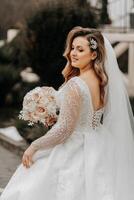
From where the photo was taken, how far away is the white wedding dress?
4914mm

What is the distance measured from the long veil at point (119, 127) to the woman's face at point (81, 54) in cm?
18

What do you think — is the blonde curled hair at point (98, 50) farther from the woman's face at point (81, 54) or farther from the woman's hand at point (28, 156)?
the woman's hand at point (28, 156)

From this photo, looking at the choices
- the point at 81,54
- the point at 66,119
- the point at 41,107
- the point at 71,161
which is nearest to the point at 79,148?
the point at 71,161

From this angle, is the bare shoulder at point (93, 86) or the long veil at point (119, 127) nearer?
the bare shoulder at point (93, 86)

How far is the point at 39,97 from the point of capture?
5113 mm

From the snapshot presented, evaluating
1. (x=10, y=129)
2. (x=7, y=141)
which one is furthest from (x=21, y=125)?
(x=10, y=129)

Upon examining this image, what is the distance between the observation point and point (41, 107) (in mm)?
5090

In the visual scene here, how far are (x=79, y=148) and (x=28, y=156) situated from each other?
1.26 ft

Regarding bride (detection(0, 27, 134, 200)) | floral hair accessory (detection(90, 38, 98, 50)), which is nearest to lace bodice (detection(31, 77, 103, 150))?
bride (detection(0, 27, 134, 200))

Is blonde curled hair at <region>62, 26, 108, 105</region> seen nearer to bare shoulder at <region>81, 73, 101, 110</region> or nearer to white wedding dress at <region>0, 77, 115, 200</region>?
bare shoulder at <region>81, 73, 101, 110</region>

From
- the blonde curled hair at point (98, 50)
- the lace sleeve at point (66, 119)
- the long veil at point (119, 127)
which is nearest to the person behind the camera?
Result: the lace sleeve at point (66, 119)

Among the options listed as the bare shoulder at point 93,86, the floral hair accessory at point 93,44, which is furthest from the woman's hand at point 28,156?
the floral hair accessory at point 93,44

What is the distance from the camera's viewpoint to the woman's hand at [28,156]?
16.3 feet

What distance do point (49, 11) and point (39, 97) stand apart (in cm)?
945
